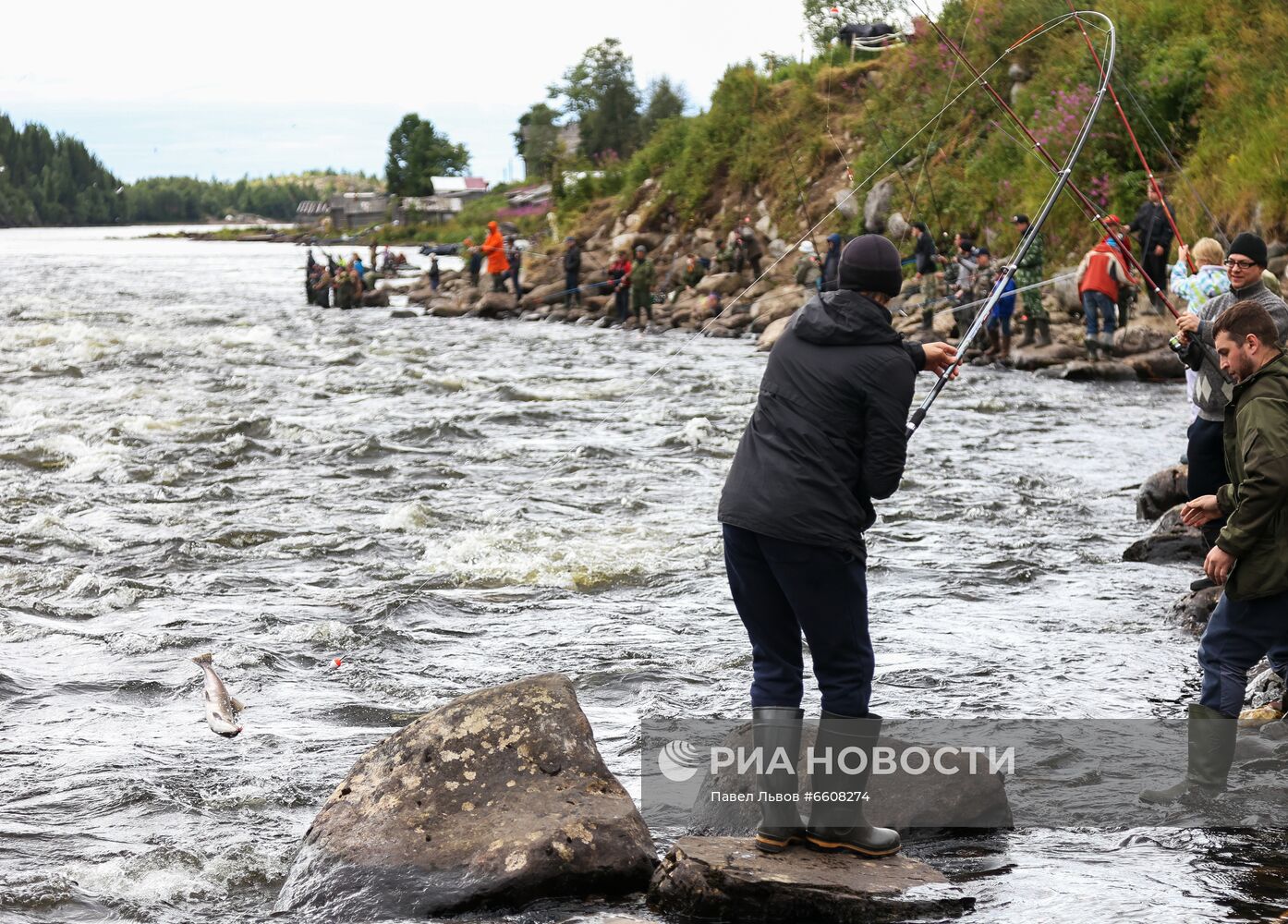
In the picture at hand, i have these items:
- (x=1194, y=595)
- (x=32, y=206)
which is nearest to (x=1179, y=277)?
(x=1194, y=595)

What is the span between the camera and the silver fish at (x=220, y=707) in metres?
6.35

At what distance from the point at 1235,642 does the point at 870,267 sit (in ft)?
6.32

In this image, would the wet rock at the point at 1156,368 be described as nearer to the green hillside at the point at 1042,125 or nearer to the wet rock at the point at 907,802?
the green hillside at the point at 1042,125

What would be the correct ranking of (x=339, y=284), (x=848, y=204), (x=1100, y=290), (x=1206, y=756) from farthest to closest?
1. (x=339, y=284)
2. (x=848, y=204)
3. (x=1100, y=290)
4. (x=1206, y=756)

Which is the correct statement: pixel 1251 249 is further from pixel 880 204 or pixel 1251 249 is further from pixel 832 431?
pixel 880 204

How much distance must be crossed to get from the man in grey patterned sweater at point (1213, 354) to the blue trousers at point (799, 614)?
2624 mm

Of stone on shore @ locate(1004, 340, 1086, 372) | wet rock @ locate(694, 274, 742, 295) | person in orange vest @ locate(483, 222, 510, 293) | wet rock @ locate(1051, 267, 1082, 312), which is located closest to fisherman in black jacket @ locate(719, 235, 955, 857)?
stone on shore @ locate(1004, 340, 1086, 372)

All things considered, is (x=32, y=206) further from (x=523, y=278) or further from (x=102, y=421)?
(x=102, y=421)

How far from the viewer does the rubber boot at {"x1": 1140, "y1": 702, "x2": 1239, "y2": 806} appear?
16.3 feet

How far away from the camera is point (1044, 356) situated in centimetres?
2094

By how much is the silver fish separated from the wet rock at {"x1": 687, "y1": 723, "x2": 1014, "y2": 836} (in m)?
2.38

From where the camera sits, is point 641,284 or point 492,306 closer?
point 641,284

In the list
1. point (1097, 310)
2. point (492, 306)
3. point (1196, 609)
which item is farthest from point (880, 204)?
point (1196, 609)

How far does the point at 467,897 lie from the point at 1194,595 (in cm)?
497
